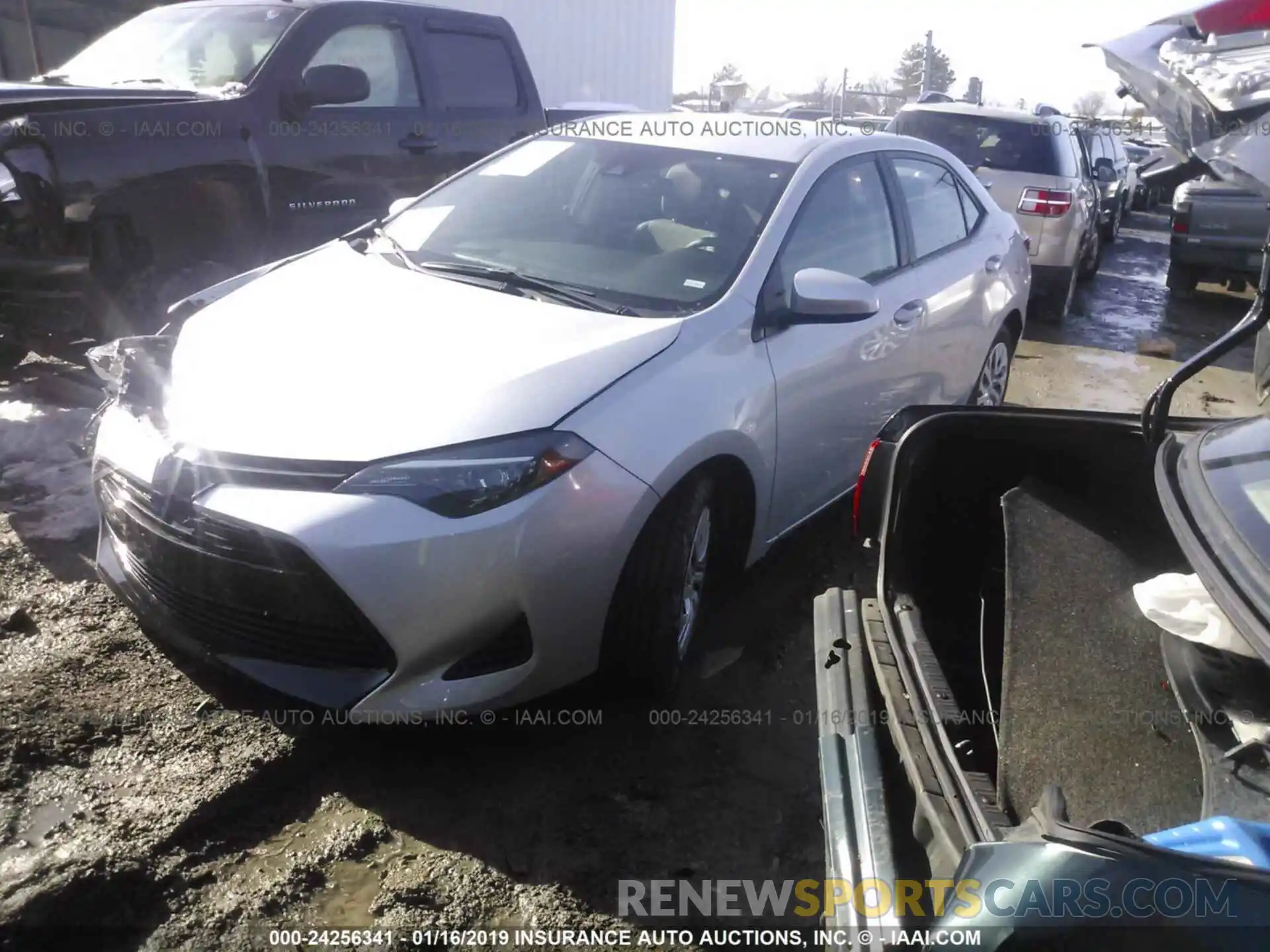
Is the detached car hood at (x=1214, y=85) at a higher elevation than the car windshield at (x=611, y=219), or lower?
higher

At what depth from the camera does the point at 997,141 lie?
9836mm

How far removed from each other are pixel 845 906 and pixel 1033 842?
44 centimetres

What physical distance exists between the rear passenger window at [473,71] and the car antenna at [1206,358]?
16.9 ft

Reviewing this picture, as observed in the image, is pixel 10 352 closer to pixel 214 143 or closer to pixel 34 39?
pixel 214 143

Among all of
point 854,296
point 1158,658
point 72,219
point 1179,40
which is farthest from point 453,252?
point 1158,658

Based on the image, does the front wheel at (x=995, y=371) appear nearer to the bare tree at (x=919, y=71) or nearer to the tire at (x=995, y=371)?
the tire at (x=995, y=371)

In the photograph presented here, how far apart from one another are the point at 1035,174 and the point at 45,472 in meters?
8.20

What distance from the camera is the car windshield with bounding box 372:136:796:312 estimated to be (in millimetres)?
3537

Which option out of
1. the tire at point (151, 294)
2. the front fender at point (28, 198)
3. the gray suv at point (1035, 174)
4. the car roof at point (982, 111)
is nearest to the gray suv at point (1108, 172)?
the car roof at point (982, 111)

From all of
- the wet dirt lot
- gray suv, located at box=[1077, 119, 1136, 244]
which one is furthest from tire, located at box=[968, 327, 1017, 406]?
gray suv, located at box=[1077, 119, 1136, 244]

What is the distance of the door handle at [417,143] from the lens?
621 centimetres

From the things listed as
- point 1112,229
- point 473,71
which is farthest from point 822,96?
point 473,71

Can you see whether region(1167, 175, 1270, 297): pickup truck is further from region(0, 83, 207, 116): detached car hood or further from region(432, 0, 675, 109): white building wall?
region(0, 83, 207, 116): detached car hood

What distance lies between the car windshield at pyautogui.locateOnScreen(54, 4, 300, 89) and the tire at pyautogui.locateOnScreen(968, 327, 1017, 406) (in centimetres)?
398
